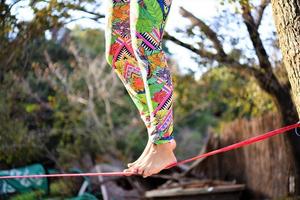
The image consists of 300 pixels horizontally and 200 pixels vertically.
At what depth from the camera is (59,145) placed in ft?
23.6

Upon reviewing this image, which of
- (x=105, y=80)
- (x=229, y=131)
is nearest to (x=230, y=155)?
(x=229, y=131)

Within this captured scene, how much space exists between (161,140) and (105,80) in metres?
7.36

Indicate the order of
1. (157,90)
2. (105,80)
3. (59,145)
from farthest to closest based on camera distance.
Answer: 1. (105,80)
2. (59,145)
3. (157,90)

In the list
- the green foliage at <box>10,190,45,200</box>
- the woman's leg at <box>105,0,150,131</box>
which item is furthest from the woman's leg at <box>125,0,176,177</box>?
the green foliage at <box>10,190,45,200</box>

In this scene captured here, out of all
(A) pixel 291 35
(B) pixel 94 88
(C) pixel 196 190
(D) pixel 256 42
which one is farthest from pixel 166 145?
(B) pixel 94 88

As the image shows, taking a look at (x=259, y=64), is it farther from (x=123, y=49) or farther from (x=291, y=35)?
(x=291, y=35)

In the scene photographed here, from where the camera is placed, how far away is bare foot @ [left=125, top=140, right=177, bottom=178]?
195 cm

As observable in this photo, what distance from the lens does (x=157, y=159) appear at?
195cm

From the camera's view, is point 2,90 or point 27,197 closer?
point 2,90

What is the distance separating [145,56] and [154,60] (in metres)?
0.04

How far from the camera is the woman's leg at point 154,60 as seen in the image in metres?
1.86

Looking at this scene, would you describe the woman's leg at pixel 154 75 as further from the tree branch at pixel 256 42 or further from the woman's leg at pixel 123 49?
the tree branch at pixel 256 42

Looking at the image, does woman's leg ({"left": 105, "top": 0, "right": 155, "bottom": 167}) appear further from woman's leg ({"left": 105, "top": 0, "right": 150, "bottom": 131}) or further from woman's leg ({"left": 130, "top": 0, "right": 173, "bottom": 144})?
woman's leg ({"left": 130, "top": 0, "right": 173, "bottom": 144})

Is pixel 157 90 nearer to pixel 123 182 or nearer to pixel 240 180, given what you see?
pixel 240 180
